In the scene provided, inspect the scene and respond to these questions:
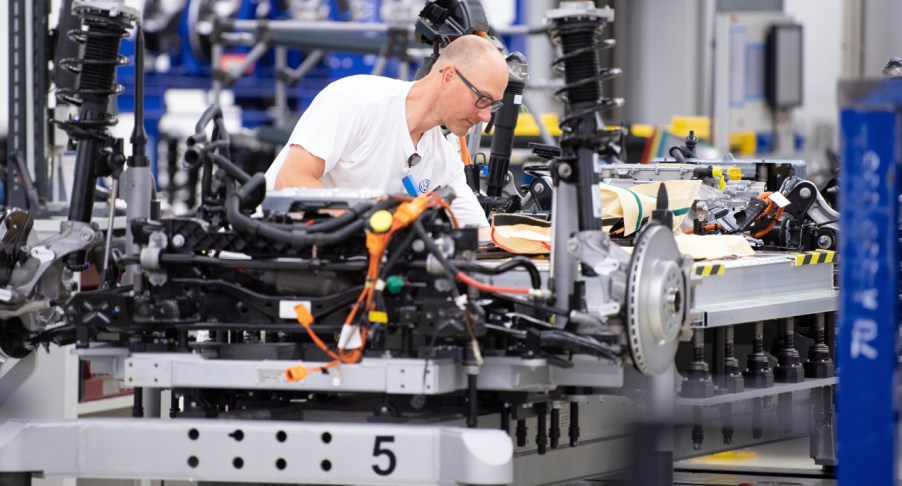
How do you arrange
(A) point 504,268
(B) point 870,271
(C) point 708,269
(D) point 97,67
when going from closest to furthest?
1. (B) point 870,271
2. (A) point 504,268
3. (D) point 97,67
4. (C) point 708,269

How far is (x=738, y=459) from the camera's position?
6.19m

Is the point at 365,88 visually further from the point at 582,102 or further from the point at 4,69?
the point at 4,69

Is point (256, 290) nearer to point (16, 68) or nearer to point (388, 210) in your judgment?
point (388, 210)

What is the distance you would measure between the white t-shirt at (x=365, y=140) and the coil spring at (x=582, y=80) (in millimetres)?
768

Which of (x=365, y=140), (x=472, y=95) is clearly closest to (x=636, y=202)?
(x=472, y=95)

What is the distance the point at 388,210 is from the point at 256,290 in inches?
17.8

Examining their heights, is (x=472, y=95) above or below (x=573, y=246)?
above

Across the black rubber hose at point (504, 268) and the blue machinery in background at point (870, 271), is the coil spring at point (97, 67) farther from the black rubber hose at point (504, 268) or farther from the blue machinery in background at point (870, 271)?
the blue machinery in background at point (870, 271)

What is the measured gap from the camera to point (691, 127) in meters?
11.6

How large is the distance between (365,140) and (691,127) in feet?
24.3

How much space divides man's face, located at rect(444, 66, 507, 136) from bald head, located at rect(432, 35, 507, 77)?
0.6 inches

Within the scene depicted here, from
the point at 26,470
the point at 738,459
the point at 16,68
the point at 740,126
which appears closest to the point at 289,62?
the point at 740,126

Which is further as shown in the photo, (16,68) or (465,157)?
(16,68)

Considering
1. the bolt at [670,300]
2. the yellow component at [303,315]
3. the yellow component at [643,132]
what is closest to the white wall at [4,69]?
the yellow component at [303,315]
